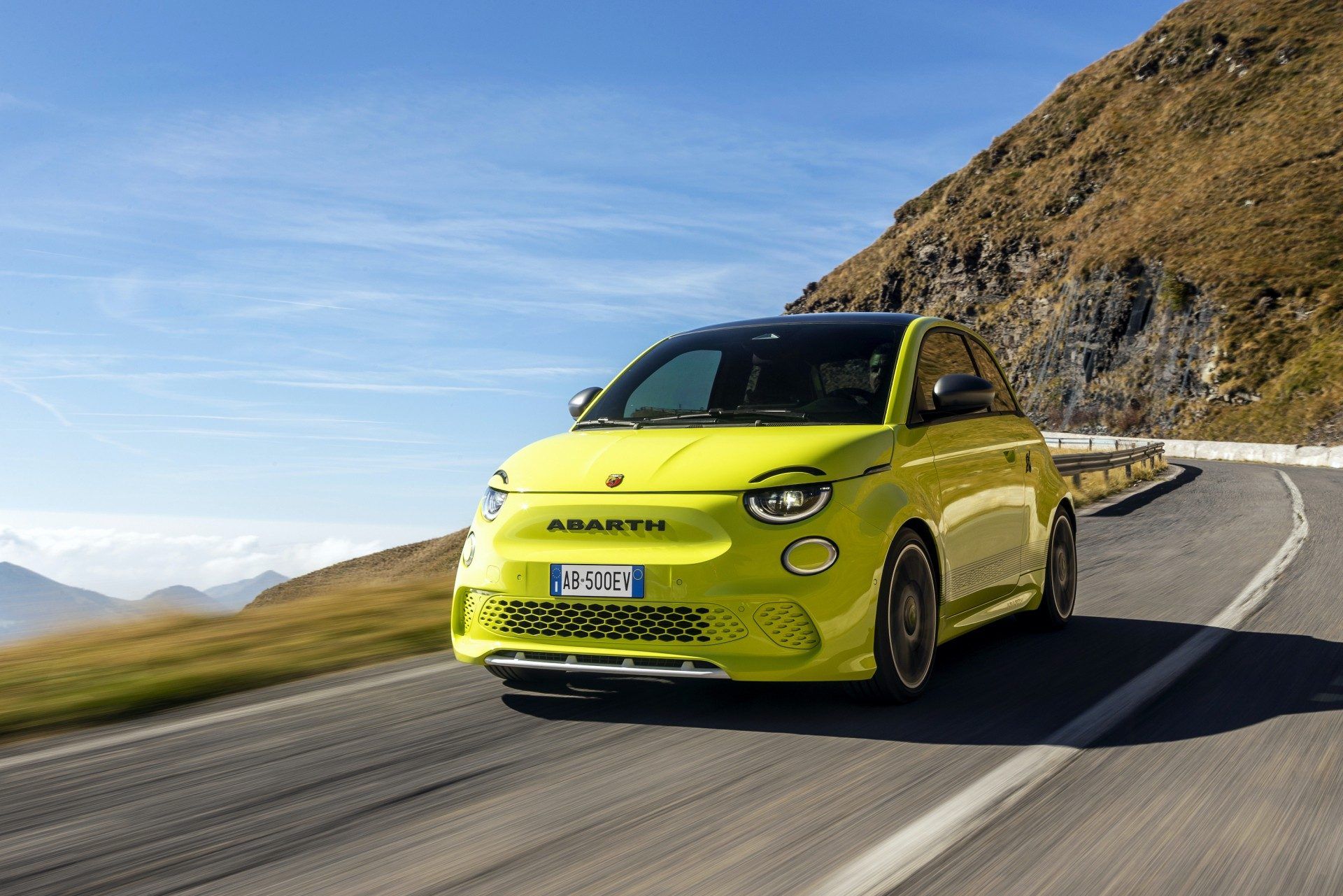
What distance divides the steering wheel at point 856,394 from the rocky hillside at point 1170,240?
6092 centimetres

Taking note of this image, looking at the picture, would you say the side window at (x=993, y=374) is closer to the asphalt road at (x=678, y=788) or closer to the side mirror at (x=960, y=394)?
the side mirror at (x=960, y=394)

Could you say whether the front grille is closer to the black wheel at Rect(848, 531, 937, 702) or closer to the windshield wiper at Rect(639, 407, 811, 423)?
the black wheel at Rect(848, 531, 937, 702)

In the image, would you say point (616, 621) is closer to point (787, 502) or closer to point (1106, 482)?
point (787, 502)

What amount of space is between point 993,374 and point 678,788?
4.13m

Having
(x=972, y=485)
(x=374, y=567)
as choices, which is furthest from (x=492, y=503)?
(x=374, y=567)

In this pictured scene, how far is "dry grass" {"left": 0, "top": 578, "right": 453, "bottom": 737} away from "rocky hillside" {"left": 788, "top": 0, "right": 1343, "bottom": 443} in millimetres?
60474

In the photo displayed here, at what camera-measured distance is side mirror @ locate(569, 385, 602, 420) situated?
6523mm

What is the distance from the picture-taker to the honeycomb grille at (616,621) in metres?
4.83

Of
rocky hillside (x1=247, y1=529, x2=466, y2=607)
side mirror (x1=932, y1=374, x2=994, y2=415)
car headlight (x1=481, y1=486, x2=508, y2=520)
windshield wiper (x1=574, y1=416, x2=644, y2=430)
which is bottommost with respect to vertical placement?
Result: rocky hillside (x1=247, y1=529, x2=466, y2=607)

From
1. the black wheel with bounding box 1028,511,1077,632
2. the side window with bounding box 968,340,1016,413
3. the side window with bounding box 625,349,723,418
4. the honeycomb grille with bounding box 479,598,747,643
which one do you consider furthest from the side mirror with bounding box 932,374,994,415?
the black wheel with bounding box 1028,511,1077,632

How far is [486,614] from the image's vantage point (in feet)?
17.2

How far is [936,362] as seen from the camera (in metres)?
6.39

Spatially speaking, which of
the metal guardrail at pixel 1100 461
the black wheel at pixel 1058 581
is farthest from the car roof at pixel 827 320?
the metal guardrail at pixel 1100 461

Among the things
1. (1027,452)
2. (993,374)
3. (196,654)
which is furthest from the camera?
(993,374)
